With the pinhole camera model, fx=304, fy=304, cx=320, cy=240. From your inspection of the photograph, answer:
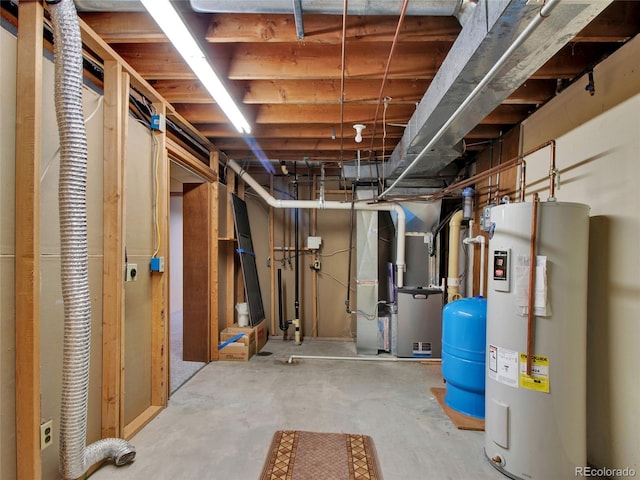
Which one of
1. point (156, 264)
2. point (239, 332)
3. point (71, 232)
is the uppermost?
point (71, 232)

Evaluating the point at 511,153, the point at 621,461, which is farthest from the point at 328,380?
the point at 511,153

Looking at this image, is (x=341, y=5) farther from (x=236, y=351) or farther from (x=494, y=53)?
(x=236, y=351)

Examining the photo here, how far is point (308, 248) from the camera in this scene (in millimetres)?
4598

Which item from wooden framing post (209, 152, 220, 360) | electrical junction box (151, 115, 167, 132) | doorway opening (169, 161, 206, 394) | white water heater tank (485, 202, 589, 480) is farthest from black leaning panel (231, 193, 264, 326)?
white water heater tank (485, 202, 589, 480)

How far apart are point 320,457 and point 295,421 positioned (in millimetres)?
462

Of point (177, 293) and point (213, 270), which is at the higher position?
point (213, 270)

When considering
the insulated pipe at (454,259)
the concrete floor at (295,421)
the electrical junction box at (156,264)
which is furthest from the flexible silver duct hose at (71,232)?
the insulated pipe at (454,259)

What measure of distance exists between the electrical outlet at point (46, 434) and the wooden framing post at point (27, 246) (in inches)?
4.5

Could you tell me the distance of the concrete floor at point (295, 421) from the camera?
72.0 inches

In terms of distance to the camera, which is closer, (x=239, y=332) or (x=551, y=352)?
(x=551, y=352)

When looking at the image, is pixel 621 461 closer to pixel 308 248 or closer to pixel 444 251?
pixel 444 251

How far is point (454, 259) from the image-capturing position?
367 cm

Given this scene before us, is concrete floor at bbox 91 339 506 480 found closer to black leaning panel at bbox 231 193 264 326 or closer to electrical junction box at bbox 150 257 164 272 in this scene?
black leaning panel at bbox 231 193 264 326

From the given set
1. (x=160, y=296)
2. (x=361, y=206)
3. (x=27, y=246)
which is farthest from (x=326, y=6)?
(x=361, y=206)
